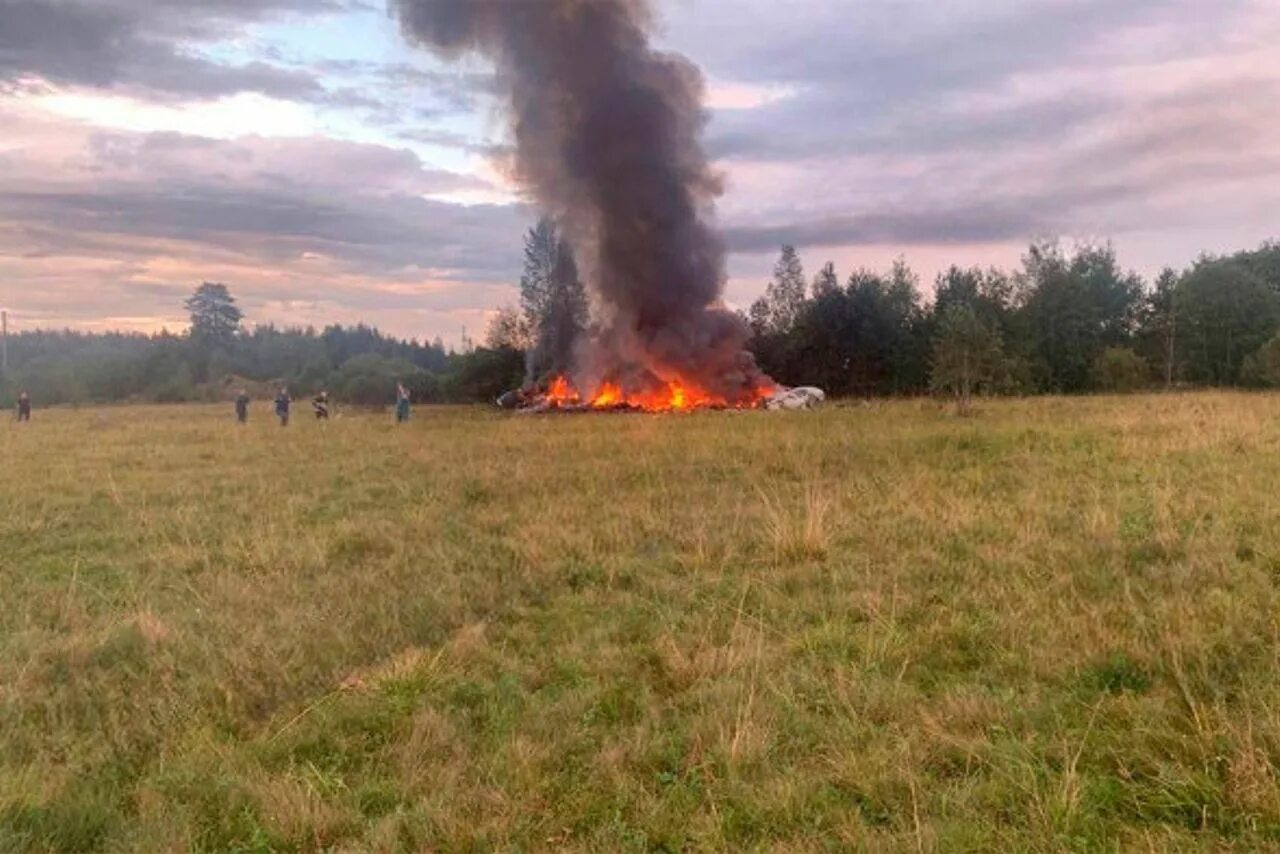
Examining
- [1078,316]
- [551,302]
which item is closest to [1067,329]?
[1078,316]

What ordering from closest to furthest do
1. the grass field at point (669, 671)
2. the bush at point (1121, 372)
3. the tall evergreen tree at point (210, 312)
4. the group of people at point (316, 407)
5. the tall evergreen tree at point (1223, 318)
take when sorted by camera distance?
1. the grass field at point (669, 671)
2. the group of people at point (316, 407)
3. the bush at point (1121, 372)
4. the tall evergreen tree at point (1223, 318)
5. the tall evergreen tree at point (210, 312)

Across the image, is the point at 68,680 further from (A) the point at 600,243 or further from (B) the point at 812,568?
(A) the point at 600,243

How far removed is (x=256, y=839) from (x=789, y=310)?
74785 mm

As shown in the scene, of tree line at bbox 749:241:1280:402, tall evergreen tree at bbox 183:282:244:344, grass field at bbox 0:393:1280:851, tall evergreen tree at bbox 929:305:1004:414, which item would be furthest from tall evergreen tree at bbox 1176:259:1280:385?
tall evergreen tree at bbox 183:282:244:344

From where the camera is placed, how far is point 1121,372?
50500 millimetres

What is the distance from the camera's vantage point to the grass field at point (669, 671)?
422 cm

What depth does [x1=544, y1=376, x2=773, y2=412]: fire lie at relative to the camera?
45.0 m

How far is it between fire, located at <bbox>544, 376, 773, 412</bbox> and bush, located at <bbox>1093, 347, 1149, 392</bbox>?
20.5 m

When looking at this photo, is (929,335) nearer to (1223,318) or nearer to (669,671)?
(1223,318)

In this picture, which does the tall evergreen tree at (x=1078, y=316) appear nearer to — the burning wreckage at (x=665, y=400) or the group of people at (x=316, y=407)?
the burning wreckage at (x=665, y=400)

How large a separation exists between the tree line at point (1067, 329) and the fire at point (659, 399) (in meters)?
12.6

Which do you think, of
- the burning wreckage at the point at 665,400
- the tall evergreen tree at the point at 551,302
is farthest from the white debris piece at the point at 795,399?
the tall evergreen tree at the point at 551,302

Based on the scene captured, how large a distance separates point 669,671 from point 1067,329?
62.1 metres

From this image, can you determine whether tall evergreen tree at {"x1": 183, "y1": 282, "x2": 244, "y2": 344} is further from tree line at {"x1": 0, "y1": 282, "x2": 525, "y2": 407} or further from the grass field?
the grass field
